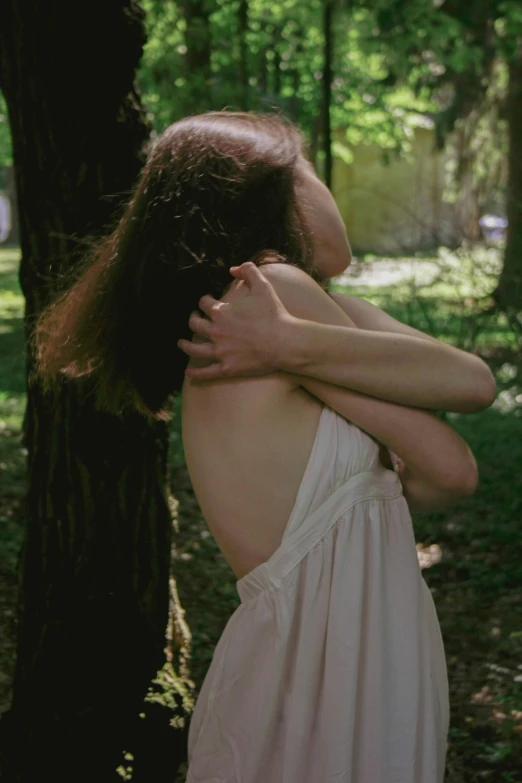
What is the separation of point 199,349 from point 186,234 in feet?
0.71

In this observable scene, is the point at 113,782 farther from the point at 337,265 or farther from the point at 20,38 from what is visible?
the point at 20,38

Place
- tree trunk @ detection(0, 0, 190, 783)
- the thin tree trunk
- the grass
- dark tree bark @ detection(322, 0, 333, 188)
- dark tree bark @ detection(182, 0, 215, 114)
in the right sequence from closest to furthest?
tree trunk @ detection(0, 0, 190, 783) < the grass < dark tree bark @ detection(322, 0, 333, 188) < dark tree bark @ detection(182, 0, 215, 114) < the thin tree trunk

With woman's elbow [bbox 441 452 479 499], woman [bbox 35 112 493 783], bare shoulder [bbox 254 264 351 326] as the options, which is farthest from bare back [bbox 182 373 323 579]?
woman's elbow [bbox 441 452 479 499]

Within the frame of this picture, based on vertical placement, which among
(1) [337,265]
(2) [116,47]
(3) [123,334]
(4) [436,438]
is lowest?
(4) [436,438]

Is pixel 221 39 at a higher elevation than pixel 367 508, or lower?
higher

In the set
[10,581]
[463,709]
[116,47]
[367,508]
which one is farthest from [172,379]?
[10,581]

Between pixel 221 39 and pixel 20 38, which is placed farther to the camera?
pixel 221 39

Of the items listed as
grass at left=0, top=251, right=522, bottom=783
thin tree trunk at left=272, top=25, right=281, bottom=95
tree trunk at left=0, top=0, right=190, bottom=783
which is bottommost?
grass at left=0, top=251, right=522, bottom=783

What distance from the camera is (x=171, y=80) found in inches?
436

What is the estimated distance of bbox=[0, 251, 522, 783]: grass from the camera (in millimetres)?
4066

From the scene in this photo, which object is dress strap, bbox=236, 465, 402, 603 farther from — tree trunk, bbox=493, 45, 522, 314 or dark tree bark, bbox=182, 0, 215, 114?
dark tree bark, bbox=182, 0, 215, 114

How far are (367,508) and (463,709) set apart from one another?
106 inches

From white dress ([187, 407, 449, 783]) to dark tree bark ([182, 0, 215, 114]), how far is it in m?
8.43

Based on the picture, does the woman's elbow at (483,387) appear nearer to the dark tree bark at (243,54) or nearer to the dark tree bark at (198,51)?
the dark tree bark at (243,54)
